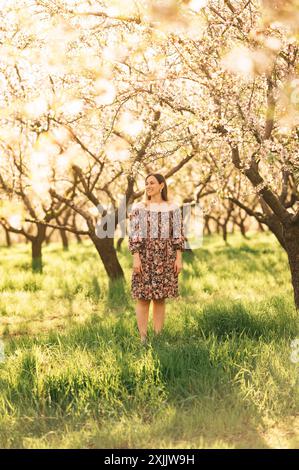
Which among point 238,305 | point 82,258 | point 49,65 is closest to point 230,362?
point 238,305

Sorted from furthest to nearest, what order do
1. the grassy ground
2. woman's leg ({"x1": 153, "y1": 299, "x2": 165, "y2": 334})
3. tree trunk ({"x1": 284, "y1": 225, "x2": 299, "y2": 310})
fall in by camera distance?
1. tree trunk ({"x1": 284, "y1": 225, "x2": 299, "y2": 310})
2. woman's leg ({"x1": 153, "y1": 299, "x2": 165, "y2": 334})
3. the grassy ground

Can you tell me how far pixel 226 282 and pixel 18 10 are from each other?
685 cm

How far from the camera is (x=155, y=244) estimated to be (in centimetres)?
625

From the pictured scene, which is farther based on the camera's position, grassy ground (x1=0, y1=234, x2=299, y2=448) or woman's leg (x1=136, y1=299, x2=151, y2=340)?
woman's leg (x1=136, y1=299, x2=151, y2=340)

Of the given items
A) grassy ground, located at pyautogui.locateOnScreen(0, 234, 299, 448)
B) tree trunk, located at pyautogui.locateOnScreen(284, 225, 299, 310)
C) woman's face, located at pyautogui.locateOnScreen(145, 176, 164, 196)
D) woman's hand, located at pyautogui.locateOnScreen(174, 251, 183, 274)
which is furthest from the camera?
tree trunk, located at pyautogui.locateOnScreen(284, 225, 299, 310)

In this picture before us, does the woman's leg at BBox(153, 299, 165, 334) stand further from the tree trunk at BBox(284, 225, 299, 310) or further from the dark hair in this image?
the tree trunk at BBox(284, 225, 299, 310)

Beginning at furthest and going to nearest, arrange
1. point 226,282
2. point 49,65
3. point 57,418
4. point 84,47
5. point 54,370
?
point 226,282 < point 49,65 < point 84,47 < point 54,370 < point 57,418

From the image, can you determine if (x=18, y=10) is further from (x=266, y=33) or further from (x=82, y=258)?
(x=82, y=258)

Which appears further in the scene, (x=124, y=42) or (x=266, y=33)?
(x=124, y=42)

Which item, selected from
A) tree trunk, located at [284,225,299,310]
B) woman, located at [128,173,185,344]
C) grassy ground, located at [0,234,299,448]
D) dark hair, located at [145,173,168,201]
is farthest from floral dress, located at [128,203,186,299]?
tree trunk, located at [284,225,299,310]

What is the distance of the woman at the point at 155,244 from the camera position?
20.3 ft

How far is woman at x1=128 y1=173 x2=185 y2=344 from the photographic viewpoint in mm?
6191

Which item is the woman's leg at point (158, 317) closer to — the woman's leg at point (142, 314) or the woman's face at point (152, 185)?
the woman's leg at point (142, 314)

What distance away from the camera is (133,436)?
414 centimetres
